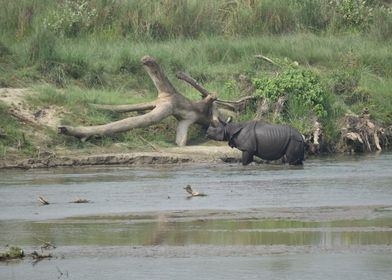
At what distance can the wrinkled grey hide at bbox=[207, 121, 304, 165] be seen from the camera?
2095 cm

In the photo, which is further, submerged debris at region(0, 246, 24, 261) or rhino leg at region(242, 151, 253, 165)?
rhino leg at region(242, 151, 253, 165)

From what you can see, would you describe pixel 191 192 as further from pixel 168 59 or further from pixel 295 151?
pixel 168 59

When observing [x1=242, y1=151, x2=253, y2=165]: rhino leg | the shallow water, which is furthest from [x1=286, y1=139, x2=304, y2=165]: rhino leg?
[x1=242, y1=151, x2=253, y2=165]: rhino leg

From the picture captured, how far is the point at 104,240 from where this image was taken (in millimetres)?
12602

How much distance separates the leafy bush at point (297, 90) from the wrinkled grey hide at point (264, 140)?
1332 mm

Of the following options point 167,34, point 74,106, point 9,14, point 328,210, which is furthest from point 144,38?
point 328,210

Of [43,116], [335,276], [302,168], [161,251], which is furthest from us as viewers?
[43,116]

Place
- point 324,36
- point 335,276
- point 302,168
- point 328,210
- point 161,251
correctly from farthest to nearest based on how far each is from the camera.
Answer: point 324,36 < point 302,168 < point 328,210 < point 161,251 < point 335,276

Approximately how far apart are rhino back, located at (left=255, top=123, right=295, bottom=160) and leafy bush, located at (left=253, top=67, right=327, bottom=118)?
4.64ft

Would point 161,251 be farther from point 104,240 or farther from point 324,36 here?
point 324,36

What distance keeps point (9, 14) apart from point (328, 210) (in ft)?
43.5

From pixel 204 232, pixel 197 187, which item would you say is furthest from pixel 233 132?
pixel 204 232

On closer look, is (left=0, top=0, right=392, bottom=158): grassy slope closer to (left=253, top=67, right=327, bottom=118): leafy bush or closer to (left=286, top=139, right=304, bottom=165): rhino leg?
(left=253, top=67, right=327, bottom=118): leafy bush

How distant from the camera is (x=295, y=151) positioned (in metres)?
20.9
